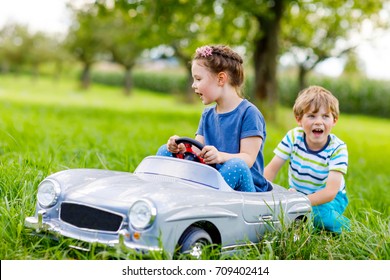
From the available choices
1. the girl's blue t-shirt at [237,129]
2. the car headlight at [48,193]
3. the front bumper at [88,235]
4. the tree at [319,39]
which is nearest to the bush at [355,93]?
the tree at [319,39]

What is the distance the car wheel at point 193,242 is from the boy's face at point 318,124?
1544 mm

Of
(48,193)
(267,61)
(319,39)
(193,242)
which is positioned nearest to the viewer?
(193,242)

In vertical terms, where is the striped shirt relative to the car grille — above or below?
above

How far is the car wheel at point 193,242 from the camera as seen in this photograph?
3.08m

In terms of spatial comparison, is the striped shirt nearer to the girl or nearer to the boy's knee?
the boy's knee

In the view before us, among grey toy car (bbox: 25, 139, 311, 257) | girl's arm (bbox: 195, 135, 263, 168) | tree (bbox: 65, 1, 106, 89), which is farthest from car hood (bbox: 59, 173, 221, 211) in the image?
tree (bbox: 65, 1, 106, 89)

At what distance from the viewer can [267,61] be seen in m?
14.7

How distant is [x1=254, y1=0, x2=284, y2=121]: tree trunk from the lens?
14.5 meters

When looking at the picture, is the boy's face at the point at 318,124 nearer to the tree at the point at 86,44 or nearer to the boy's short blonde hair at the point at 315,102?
the boy's short blonde hair at the point at 315,102

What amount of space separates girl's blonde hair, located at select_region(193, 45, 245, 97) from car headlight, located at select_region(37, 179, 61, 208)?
4.27ft

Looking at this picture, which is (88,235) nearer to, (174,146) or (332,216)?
Result: (174,146)

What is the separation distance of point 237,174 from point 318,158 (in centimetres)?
106

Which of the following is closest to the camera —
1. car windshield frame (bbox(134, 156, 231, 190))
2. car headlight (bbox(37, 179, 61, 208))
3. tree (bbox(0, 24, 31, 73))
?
car headlight (bbox(37, 179, 61, 208))

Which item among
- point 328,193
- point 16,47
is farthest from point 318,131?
point 16,47
